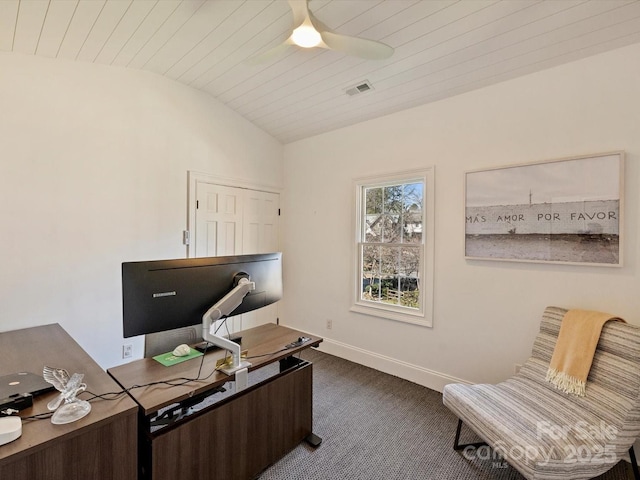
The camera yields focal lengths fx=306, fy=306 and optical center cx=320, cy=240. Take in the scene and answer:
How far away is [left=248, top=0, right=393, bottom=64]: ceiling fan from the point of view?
162cm

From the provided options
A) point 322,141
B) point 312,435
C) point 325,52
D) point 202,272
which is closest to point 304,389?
point 312,435

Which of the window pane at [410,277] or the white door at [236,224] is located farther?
the white door at [236,224]

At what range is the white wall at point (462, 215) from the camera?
6.75 feet

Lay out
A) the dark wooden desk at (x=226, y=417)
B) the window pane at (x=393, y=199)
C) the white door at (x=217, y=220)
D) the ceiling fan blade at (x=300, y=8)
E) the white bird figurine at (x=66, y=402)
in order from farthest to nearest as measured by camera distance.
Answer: the white door at (x=217, y=220)
the window pane at (x=393, y=199)
the ceiling fan blade at (x=300, y=8)
the dark wooden desk at (x=226, y=417)
the white bird figurine at (x=66, y=402)

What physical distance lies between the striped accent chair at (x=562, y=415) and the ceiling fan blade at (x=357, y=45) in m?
2.13

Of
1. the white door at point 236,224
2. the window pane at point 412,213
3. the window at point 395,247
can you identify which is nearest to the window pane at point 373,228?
the window at point 395,247

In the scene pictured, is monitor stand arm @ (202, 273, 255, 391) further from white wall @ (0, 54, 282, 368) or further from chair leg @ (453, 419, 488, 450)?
white wall @ (0, 54, 282, 368)

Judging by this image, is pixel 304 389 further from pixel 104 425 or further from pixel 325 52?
pixel 325 52

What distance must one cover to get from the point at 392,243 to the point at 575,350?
171cm

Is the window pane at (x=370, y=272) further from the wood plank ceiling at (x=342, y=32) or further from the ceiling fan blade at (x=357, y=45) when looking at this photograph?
the ceiling fan blade at (x=357, y=45)

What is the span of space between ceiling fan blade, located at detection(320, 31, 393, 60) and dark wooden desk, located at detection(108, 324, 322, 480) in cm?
184

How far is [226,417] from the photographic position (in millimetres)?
1567

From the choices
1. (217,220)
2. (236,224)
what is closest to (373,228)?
(236,224)

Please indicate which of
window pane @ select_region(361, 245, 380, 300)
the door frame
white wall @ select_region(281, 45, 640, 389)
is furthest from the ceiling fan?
window pane @ select_region(361, 245, 380, 300)
